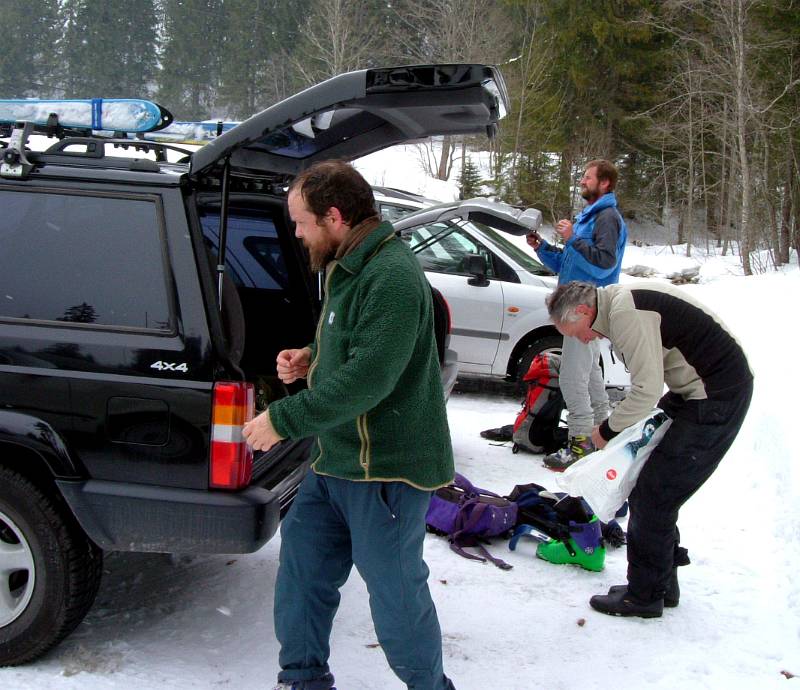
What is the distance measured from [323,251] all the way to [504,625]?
193 cm

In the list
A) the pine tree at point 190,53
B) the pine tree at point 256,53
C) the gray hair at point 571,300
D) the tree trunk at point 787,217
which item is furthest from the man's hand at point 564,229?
the pine tree at point 190,53

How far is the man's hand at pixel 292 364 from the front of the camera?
8.61 ft

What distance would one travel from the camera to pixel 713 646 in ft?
10.8

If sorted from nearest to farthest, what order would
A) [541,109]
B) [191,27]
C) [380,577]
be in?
1. [380,577]
2. [541,109]
3. [191,27]

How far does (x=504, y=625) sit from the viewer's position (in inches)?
135

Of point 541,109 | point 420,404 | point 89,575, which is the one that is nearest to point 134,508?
point 89,575

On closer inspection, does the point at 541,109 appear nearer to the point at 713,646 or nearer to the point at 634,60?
the point at 634,60

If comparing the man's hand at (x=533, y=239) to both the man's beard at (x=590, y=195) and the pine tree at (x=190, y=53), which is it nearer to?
the man's beard at (x=590, y=195)

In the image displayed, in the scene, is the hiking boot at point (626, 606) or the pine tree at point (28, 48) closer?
the hiking boot at point (626, 606)

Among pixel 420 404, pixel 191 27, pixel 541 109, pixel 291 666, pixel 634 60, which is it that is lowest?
pixel 291 666

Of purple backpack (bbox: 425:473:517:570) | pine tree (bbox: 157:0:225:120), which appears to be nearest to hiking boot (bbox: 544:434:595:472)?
purple backpack (bbox: 425:473:517:570)

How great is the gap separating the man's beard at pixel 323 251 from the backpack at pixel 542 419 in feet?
12.1

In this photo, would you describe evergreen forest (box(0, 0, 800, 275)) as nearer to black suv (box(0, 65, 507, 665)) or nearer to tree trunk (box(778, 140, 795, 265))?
tree trunk (box(778, 140, 795, 265))

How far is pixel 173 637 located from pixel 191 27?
170ft
